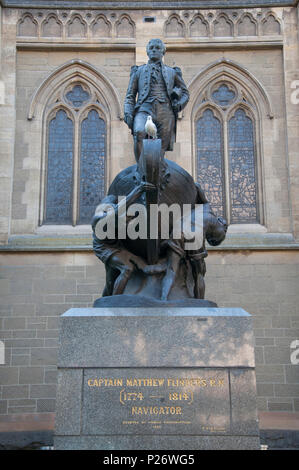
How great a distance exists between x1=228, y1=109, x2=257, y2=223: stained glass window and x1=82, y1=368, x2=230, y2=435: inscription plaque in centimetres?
835

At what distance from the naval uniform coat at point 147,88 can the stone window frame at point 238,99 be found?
6632mm

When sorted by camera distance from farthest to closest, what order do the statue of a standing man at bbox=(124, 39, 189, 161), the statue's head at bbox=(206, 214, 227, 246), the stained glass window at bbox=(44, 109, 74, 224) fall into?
the stained glass window at bbox=(44, 109, 74, 224) < the statue of a standing man at bbox=(124, 39, 189, 161) < the statue's head at bbox=(206, 214, 227, 246)

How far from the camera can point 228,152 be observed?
12109 mm

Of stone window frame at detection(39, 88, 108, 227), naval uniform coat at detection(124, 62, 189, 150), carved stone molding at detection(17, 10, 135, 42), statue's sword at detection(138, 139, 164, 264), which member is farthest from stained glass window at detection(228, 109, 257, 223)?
statue's sword at detection(138, 139, 164, 264)

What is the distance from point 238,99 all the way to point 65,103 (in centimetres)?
416

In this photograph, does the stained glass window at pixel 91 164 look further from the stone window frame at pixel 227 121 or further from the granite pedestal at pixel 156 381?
the granite pedestal at pixel 156 381

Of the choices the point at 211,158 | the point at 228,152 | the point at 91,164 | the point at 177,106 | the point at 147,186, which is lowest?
the point at 147,186

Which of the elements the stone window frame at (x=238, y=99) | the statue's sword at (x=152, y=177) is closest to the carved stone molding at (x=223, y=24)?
the stone window frame at (x=238, y=99)

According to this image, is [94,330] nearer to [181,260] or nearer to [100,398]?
[100,398]

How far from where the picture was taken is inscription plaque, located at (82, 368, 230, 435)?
350 centimetres

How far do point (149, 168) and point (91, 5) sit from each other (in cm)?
974

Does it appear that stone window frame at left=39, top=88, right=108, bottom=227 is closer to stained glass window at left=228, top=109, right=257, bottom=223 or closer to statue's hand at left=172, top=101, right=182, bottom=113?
stained glass window at left=228, top=109, right=257, bottom=223

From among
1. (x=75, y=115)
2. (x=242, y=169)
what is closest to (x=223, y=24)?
(x=242, y=169)

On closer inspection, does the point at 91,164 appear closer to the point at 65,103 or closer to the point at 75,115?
the point at 75,115
